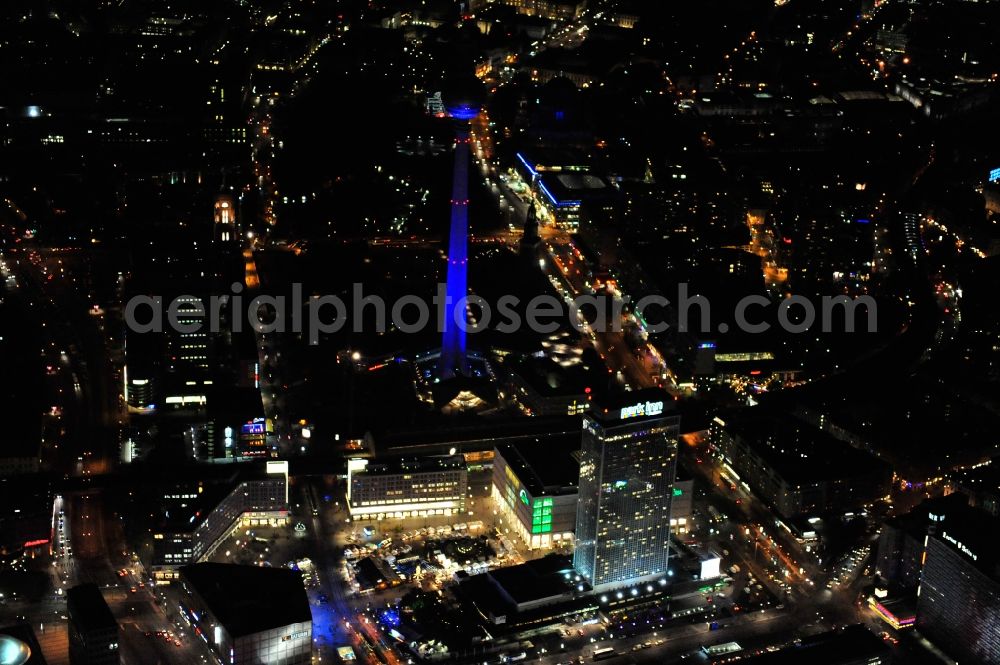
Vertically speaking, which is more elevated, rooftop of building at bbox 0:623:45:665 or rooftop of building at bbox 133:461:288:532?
rooftop of building at bbox 133:461:288:532

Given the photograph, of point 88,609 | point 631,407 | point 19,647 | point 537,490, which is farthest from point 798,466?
point 19,647

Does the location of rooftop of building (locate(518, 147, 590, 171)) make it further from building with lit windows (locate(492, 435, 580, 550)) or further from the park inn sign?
the park inn sign

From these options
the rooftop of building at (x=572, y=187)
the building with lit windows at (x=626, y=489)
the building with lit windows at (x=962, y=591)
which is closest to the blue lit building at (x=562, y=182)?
the rooftop of building at (x=572, y=187)

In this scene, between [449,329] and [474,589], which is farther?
[449,329]

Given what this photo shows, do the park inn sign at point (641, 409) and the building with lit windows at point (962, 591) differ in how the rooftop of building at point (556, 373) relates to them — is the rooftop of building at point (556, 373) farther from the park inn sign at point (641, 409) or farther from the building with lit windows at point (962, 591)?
the building with lit windows at point (962, 591)

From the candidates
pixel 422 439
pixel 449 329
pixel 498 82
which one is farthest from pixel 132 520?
pixel 498 82

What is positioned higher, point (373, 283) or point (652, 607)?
point (373, 283)

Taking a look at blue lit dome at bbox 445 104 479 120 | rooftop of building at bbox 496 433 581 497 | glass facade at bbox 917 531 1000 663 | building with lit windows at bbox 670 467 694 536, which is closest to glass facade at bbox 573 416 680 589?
rooftop of building at bbox 496 433 581 497

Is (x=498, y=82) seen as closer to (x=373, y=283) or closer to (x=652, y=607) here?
(x=373, y=283)
